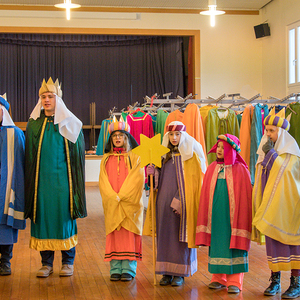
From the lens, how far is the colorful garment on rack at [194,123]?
543cm

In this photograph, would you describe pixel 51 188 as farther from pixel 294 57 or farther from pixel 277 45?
pixel 277 45

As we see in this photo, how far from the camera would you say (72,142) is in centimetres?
388

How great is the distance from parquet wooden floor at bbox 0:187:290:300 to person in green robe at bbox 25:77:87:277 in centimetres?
21

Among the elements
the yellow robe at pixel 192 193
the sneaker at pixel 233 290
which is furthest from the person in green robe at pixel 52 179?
the sneaker at pixel 233 290

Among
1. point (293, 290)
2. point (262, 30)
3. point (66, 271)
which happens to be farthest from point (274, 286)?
point (262, 30)

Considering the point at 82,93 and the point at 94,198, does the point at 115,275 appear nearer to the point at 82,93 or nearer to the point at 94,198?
the point at 94,198

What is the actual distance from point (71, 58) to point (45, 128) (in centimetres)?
950

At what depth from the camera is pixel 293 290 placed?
3.28 meters

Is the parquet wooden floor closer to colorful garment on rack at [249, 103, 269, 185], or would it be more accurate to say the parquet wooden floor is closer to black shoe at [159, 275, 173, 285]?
black shoe at [159, 275, 173, 285]

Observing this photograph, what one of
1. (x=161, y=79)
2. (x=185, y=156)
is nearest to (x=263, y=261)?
(x=185, y=156)

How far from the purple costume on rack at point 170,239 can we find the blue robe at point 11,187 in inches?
51.5

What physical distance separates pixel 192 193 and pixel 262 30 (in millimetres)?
7081

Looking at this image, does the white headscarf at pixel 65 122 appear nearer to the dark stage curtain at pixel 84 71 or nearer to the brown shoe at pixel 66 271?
the brown shoe at pixel 66 271

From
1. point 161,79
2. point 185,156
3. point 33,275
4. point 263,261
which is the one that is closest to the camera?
point 185,156
